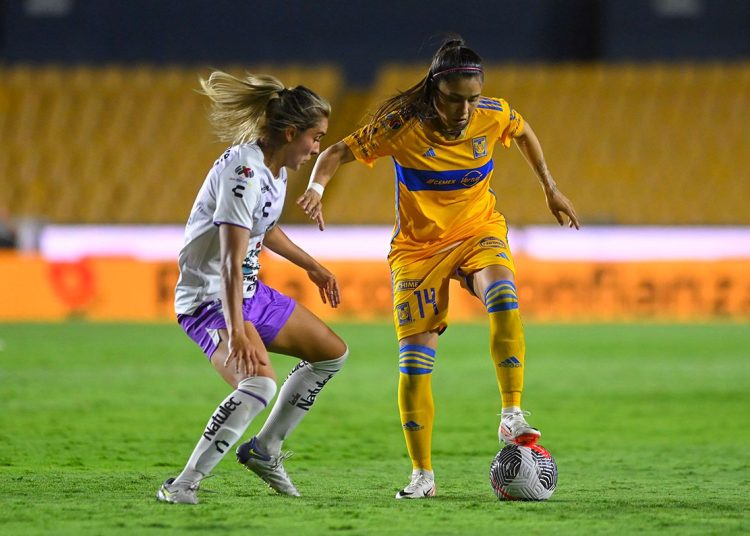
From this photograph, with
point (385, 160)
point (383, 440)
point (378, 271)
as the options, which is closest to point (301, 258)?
point (383, 440)

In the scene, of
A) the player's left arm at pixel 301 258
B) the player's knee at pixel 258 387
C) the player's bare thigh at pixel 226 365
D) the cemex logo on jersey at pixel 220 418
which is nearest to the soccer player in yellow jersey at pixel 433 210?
the player's left arm at pixel 301 258

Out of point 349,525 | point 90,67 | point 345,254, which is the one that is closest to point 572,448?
point 349,525

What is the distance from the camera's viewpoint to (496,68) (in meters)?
23.6

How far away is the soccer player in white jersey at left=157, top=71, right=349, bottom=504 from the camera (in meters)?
5.22

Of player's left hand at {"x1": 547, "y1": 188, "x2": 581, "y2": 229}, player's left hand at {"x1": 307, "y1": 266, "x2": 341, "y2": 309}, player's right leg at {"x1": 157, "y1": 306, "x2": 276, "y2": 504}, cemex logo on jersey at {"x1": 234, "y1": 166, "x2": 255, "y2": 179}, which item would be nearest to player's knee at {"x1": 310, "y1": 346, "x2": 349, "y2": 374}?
player's left hand at {"x1": 307, "y1": 266, "x2": 341, "y2": 309}

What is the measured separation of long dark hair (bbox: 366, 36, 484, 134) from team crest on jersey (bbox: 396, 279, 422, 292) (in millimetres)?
763

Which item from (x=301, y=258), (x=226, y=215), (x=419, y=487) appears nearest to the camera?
(x=226, y=215)

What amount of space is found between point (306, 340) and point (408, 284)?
63cm

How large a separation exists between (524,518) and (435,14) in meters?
19.8

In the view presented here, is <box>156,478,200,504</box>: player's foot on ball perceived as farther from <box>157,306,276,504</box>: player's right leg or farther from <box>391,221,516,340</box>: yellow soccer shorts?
<box>391,221,516,340</box>: yellow soccer shorts

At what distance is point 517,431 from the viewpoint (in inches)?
225

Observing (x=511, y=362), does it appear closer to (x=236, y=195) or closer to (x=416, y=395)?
(x=416, y=395)

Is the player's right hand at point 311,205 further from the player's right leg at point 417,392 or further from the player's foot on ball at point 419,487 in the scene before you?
the player's foot on ball at point 419,487

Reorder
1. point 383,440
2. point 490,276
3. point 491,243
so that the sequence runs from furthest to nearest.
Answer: point 383,440 → point 491,243 → point 490,276
